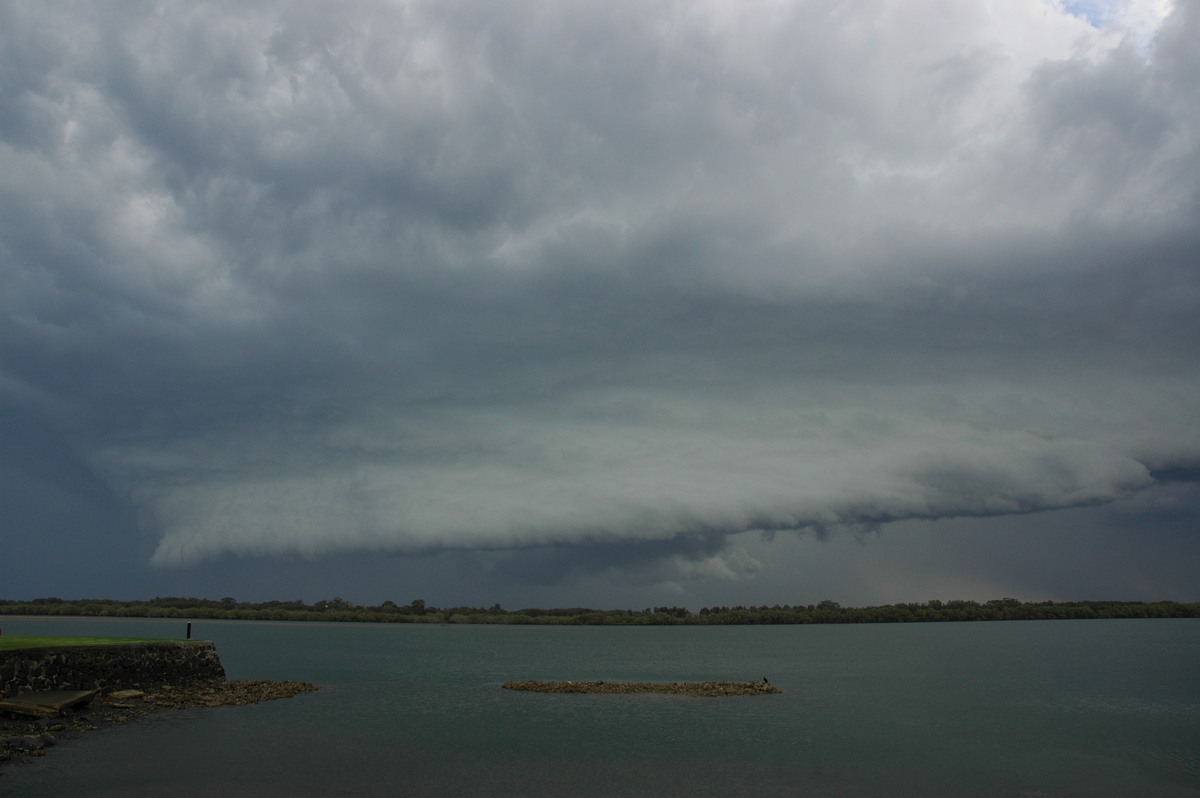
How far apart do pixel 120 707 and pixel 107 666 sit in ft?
14.0

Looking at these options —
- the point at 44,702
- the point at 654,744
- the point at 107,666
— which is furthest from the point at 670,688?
the point at 44,702

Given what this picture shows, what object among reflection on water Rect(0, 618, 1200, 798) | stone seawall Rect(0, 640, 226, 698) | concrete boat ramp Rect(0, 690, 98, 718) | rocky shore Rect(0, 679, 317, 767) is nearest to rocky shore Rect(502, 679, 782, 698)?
reflection on water Rect(0, 618, 1200, 798)

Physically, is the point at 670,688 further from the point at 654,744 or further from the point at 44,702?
the point at 44,702

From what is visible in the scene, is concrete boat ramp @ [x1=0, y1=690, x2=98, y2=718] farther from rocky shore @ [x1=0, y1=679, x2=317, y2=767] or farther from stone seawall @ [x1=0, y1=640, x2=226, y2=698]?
stone seawall @ [x1=0, y1=640, x2=226, y2=698]

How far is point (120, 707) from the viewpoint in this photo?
38719 mm

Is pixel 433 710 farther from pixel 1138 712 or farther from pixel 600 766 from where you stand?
pixel 1138 712

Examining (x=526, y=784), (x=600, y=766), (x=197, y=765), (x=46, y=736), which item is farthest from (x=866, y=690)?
(x=46, y=736)

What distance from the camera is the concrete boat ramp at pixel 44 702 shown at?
3297cm

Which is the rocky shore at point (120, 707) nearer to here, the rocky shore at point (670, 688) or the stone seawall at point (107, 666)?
the stone seawall at point (107, 666)

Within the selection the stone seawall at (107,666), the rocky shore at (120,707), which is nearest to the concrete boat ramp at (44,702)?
the rocky shore at (120,707)

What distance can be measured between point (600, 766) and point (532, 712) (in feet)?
53.8

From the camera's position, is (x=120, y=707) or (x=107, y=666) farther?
(x=107, y=666)

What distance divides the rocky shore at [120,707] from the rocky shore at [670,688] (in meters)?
17.0

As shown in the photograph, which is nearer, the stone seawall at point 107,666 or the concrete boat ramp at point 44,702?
the concrete boat ramp at point 44,702
